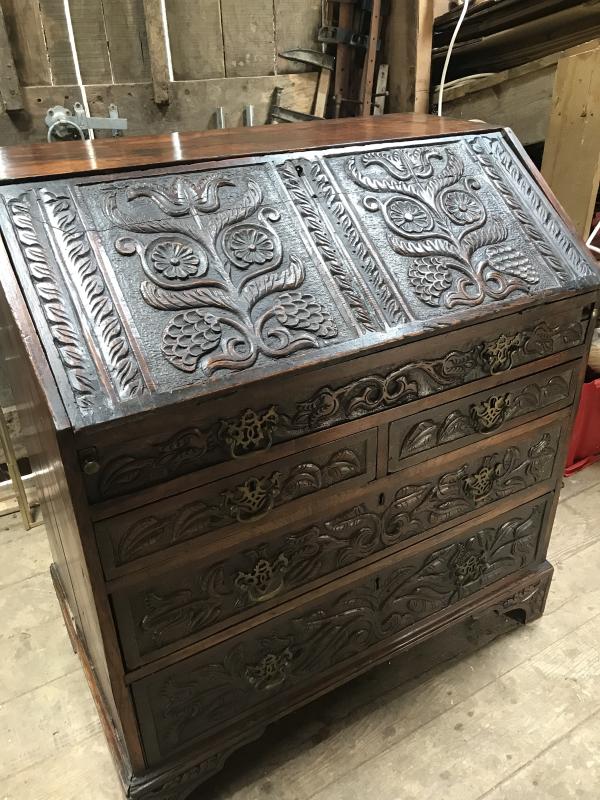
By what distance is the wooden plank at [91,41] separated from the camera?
1.74 m

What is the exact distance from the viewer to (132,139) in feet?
4.44

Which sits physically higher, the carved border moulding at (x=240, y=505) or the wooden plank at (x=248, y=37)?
the wooden plank at (x=248, y=37)

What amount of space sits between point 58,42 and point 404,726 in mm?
2018

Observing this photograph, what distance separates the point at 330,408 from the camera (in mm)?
1013

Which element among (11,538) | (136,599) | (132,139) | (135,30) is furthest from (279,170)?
(11,538)

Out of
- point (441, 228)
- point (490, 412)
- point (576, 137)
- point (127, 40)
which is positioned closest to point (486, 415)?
A: point (490, 412)

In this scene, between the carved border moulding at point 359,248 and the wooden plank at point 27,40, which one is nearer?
the carved border moulding at point 359,248

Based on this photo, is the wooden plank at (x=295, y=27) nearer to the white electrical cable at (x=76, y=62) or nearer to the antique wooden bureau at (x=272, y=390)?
the white electrical cable at (x=76, y=62)

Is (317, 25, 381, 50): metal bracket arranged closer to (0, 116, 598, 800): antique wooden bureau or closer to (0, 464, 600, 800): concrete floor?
(0, 116, 598, 800): antique wooden bureau

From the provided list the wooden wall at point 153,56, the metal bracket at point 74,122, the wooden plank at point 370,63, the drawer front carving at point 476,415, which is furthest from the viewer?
the wooden plank at point 370,63

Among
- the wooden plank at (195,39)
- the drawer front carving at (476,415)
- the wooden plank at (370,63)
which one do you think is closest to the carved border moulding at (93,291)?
the drawer front carving at (476,415)

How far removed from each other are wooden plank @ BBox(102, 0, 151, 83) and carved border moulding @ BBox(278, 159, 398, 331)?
1.03 m

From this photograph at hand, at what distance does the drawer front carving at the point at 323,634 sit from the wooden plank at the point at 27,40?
163cm

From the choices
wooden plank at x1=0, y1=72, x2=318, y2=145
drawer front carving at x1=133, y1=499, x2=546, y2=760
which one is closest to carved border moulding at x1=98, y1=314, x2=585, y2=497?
drawer front carving at x1=133, y1=499, x2=546, y2=760
